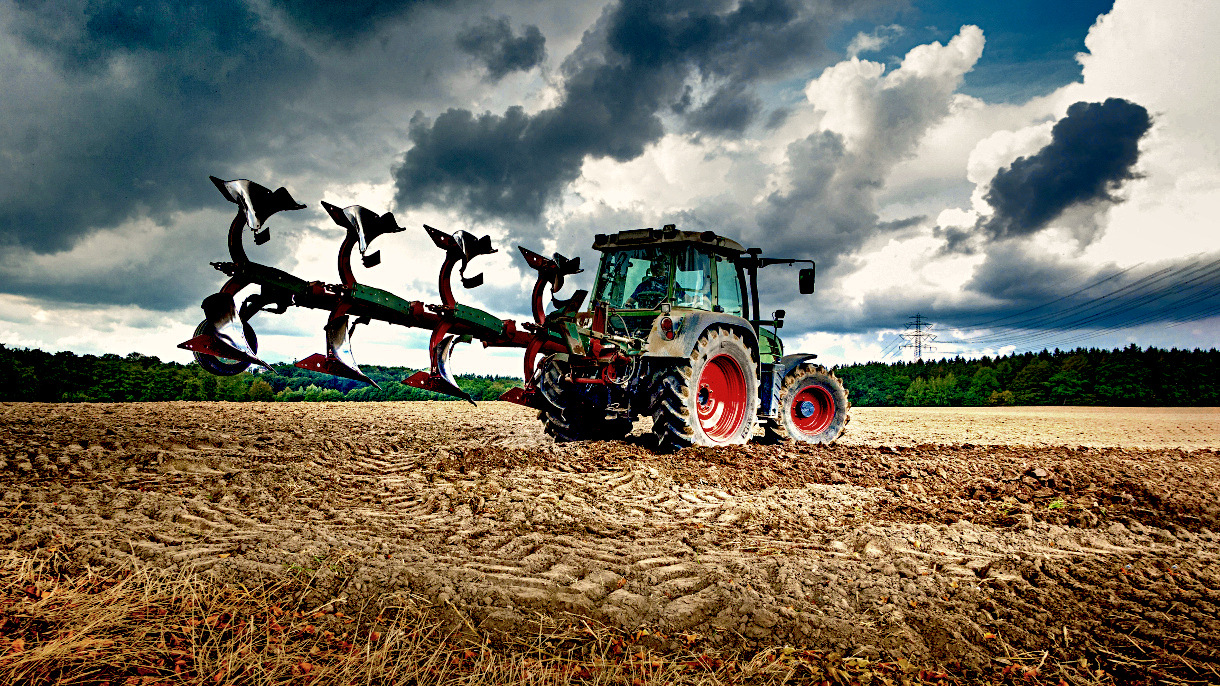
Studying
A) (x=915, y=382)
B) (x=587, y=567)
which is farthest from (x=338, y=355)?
(x=915, y=382)

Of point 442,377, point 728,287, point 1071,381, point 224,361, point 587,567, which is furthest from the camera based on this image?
point 1071,381

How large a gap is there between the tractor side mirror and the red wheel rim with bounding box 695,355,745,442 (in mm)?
1556

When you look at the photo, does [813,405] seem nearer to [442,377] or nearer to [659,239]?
[659,239]

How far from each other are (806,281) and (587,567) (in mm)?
5883

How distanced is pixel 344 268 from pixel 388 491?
6.10 feet

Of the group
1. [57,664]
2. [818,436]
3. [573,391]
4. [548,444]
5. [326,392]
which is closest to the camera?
[57,664]

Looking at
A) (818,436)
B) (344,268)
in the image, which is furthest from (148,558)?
(818,436)

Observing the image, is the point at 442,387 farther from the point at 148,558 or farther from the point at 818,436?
the point at 818,436

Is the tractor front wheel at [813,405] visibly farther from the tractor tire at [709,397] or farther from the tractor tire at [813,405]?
the tractor tire at [709,397]

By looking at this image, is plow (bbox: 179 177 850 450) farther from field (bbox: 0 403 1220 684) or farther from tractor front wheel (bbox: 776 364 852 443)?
field (bbox: 0 403 1220 684)

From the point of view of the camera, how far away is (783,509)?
4.61m

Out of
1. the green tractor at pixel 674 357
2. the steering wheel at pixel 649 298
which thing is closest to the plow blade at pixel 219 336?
the green tractor at pixel 674 357

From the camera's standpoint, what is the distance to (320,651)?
7.62 feet

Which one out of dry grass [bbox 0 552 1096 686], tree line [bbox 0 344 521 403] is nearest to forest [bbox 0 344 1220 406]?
tree line [bbox 0 344 521 403]
